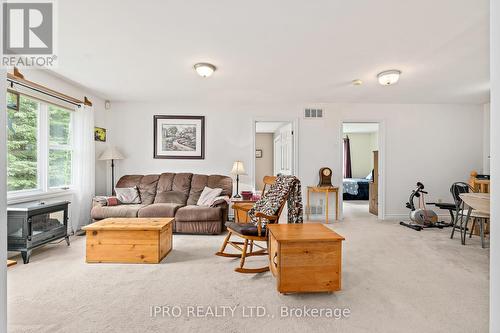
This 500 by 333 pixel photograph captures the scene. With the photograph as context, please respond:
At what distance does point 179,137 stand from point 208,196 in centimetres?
148

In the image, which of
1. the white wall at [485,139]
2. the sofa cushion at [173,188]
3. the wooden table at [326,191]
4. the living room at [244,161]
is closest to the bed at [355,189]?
the living room at [244,161]

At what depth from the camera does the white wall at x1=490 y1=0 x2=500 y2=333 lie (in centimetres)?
62

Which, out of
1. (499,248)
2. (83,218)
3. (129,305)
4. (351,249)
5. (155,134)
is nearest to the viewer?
(499,248)

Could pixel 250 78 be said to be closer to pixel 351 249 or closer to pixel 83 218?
pixel 351 249

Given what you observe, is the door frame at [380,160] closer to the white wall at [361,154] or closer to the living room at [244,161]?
the living room at [244,161]

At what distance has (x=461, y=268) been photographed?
279 centimetres

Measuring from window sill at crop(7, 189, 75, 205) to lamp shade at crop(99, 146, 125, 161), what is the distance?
794mm

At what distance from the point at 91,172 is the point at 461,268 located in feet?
17.3

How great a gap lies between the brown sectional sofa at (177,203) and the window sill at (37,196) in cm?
48

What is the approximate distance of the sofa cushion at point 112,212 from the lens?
4.01 m

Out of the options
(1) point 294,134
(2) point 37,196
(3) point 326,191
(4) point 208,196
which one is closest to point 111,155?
(2) point 37,196

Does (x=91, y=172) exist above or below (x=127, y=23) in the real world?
below

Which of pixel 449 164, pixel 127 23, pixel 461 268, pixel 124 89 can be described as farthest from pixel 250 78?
pixel 449 164

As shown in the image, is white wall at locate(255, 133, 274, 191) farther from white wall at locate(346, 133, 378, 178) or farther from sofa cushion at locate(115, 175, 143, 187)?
sofa cushion at locate(115, 175, 143, 187)
